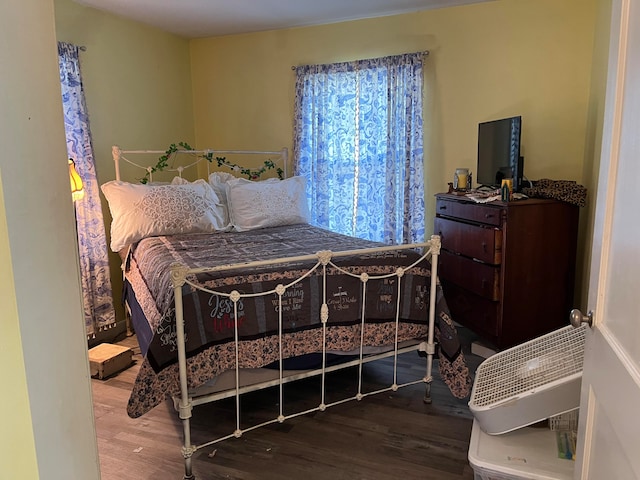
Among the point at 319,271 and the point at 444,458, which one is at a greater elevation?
the point at 319,271

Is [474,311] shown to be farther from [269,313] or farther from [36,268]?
[36,268]

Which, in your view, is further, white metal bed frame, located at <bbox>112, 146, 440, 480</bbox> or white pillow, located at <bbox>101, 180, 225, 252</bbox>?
white pillow, located at <bbox>101, 180, 225, 252</bbox>

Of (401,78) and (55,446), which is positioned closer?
(55,446)

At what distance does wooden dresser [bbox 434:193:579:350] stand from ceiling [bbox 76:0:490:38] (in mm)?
1558

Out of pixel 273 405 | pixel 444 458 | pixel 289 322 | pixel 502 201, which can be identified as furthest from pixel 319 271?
pixel 502 201

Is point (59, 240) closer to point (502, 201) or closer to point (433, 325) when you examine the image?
point (433, 325)

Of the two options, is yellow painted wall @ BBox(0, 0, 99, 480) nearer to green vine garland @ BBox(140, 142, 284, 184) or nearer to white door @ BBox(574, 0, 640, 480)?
white door @ BBox(574, 0, 640, 480)

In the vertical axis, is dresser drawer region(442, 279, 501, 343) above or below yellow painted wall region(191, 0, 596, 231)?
below

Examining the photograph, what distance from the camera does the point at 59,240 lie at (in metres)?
0.74

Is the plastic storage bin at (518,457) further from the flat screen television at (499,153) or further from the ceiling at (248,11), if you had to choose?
the ceiling at (248,11)

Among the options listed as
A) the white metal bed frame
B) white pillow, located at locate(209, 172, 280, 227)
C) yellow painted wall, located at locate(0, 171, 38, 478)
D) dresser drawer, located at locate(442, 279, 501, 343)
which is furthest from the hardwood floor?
white pillow, located at locate(209, 172, 280, 227)

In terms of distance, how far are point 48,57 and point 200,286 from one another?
1223 mm

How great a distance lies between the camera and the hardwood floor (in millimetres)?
1850

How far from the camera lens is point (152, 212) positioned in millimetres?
2977
